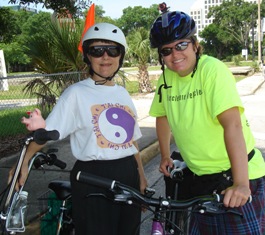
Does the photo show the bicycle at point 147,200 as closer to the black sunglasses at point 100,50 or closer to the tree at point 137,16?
the black sunglasses at point 100,50

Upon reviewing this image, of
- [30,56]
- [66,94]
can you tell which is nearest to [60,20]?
[30,56]

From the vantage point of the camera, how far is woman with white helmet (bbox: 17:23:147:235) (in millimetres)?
2230

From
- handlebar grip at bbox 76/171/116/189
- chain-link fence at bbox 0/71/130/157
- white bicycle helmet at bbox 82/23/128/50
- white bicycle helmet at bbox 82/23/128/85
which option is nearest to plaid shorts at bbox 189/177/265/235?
handlebar grip at bbox 76/171/116/189

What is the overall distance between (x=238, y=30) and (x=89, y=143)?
82.9 meters

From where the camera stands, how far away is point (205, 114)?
1937 mm

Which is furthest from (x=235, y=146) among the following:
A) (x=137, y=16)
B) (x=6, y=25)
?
(x=137, y=16)

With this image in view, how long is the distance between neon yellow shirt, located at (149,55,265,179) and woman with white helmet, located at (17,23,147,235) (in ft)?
1.31

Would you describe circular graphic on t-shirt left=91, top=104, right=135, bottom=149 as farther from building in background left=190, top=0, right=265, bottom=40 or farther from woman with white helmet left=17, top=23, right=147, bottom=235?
building in background left=190, top=0, right=265, bottom=40

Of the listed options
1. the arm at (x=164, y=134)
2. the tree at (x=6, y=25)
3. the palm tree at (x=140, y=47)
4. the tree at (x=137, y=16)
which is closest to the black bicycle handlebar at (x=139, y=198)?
the arm at (x=164, y=134)

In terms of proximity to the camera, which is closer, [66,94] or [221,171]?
[221,171]

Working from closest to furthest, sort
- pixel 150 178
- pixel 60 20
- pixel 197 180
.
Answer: pixel 197 180 < pixel 150 178 < pixel 60 20

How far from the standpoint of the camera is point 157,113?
7.87 feet

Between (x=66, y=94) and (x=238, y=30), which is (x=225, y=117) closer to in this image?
(x=66, y=94)

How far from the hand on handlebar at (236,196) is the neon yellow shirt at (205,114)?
353mm
